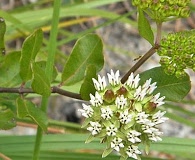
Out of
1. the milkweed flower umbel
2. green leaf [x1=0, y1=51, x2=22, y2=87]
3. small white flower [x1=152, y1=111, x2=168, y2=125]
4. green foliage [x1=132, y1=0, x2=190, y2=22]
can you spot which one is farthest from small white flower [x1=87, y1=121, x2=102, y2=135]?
green leaf [x1=0, y1=51, x2=22, y2=87]

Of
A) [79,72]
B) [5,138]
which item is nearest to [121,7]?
[5,138]

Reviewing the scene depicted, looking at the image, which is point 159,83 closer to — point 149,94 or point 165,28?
point 149,94

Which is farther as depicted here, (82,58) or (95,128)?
(82,58)

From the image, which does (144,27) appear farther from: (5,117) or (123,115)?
(5,117)

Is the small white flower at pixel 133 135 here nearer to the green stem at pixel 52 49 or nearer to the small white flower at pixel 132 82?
the small white flower at pixel 132 82

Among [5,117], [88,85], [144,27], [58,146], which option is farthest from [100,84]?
[58,146]

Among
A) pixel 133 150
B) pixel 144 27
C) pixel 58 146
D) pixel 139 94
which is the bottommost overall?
pixel 58 146
